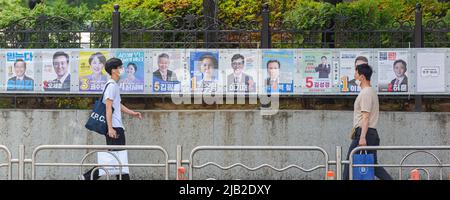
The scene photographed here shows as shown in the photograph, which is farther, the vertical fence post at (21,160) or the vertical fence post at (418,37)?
the vertical fence post at (418,37)

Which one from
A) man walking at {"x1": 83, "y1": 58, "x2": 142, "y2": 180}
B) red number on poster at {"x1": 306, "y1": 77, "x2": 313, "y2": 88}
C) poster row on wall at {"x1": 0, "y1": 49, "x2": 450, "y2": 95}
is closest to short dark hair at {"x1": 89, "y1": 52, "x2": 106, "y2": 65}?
poster row on wall at {"x1": 0, "y1": 49, "x2": 450, "y2": 95}

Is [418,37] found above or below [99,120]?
above

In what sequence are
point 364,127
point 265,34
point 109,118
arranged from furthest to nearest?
point 265,34 < point 109,118 < point 364,127

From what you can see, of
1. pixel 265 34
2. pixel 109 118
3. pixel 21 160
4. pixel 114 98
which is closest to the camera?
pixel 21 160

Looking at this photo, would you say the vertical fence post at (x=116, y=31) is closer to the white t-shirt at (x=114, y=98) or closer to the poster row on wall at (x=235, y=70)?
the poster row on wall at (x=235, y=70)

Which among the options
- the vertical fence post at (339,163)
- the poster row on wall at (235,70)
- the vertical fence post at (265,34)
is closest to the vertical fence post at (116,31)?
the poster row on wall at (235,70)

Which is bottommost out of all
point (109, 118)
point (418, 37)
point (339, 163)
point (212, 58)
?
point (339, 163)

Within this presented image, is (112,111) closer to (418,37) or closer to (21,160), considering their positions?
(21,160)

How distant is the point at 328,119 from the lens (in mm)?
15078

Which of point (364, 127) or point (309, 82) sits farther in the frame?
point (309, 82)

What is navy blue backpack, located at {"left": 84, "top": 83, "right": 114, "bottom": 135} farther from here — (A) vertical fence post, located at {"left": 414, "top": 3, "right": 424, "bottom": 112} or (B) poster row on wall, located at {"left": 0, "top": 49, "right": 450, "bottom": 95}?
(A) vertical fence post, located at {"left": 414, "top": 3, "right": 424, "bottom": 112}

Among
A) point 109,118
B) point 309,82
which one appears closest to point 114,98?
point 109,118
